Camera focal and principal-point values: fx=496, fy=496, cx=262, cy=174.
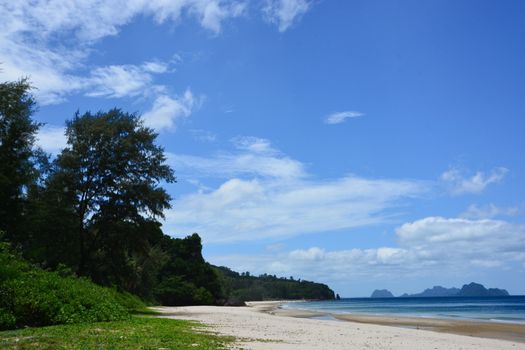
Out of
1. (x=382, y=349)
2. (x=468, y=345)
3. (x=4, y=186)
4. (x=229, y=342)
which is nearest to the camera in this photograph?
(x=229, y=342)

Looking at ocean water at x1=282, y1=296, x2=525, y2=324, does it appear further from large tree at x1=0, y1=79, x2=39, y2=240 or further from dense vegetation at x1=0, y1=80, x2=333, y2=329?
large tree at x1=0, y1=79, x2=39, y2=240

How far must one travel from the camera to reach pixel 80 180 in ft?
109

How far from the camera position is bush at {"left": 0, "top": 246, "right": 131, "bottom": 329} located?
53.4ft

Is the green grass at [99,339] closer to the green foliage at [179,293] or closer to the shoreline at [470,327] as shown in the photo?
the shoreline at [470,327]

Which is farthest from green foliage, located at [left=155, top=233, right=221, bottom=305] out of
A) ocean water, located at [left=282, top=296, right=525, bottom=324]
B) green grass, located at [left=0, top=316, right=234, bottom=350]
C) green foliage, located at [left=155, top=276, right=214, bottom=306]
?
green grass, located at [left=0, top=316, right=234, bottom=350]

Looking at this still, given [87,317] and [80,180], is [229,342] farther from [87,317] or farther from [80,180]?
[80,180]

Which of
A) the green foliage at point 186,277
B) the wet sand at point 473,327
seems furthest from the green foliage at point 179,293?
the wet sand at point 473,327

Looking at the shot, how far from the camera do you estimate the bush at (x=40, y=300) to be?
1628 centimetres

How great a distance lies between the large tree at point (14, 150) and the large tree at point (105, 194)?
1.89 m

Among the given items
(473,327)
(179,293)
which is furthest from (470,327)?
(179,293)

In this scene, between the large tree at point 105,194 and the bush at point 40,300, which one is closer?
the bush at point 40,300

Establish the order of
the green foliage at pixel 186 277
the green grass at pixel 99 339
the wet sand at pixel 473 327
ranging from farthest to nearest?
1. the green foliage at pixel 186 277
2. the wet sand at pixel 473 327
3. the green grass at pixel 99 339

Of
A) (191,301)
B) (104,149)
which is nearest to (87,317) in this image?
(104,149)

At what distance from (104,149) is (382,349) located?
77.8 feet
